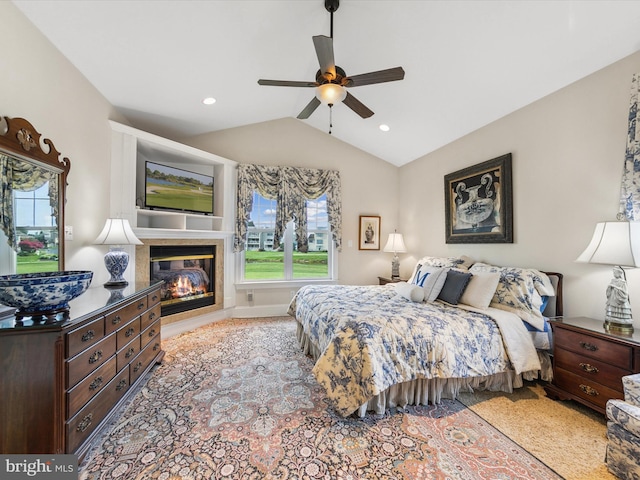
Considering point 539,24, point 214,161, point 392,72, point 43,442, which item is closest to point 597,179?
point 539,24

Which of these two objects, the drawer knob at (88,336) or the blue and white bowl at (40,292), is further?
the drawer knob at (88,336)

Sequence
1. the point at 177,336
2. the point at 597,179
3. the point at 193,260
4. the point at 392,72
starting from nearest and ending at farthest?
the point at 392,72
the point at 597,179
the point at 177,336
the point at 193,260

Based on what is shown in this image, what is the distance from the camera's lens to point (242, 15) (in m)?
2.29

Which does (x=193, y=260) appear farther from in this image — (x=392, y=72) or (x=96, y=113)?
(x=392, y=72)

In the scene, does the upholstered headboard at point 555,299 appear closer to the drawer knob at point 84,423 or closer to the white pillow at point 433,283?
the white pillow at point 433,283

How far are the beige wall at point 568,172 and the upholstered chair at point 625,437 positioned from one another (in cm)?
99

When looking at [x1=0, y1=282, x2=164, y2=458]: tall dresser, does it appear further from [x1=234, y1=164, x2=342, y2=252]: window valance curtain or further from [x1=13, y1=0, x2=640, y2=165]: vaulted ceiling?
[x1=234, y1=164, x2=342, y2=252]: window valance curtain

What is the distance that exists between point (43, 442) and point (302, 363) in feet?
6.22

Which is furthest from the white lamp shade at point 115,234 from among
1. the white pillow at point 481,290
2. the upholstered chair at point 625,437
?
the upholstered chair at point 625,437

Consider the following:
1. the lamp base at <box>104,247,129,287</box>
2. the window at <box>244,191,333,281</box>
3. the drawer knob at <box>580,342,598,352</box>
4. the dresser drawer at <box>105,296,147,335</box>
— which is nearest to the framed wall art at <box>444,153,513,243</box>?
→ the drawer knob at <box>580,342,598,352</box>

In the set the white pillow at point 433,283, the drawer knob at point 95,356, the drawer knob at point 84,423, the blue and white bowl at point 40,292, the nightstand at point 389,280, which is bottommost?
the drawer knob at point 84,423

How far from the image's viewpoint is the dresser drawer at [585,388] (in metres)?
1.82

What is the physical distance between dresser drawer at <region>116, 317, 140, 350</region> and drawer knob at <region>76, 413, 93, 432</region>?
0.44m

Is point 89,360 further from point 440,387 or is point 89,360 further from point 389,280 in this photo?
point 389,280
